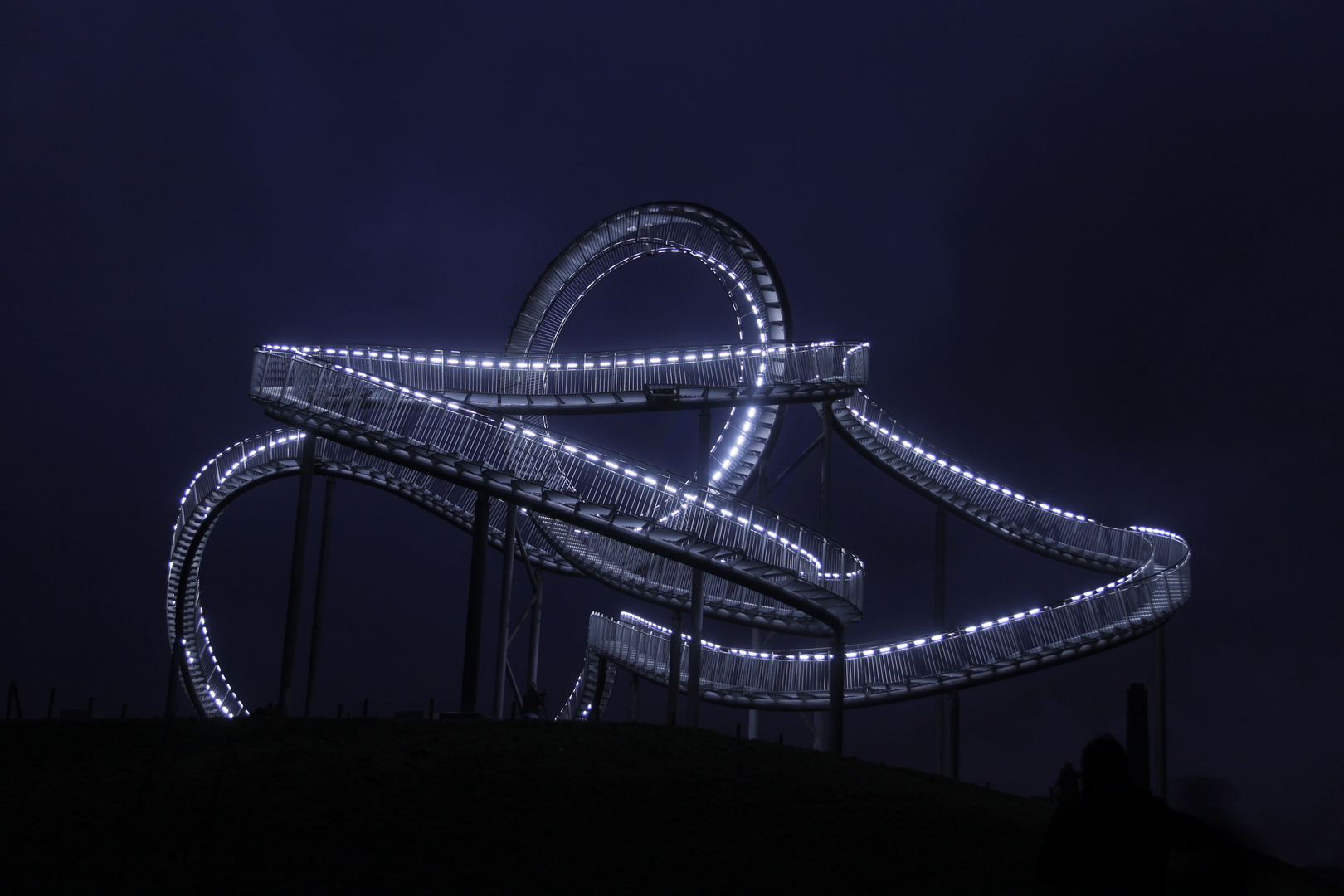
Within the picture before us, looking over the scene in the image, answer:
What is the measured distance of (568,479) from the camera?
850 inches

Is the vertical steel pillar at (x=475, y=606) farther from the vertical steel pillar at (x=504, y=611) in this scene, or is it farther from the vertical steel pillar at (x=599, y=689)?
the vertical steel pillar at (x=599, y=689)

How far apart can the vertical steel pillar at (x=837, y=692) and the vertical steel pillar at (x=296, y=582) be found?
904cm

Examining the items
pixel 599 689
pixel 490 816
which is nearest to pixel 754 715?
pixel 599 689

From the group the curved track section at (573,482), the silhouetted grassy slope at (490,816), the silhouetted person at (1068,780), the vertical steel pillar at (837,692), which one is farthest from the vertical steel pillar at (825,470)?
the silhouetted person at (1068,780)

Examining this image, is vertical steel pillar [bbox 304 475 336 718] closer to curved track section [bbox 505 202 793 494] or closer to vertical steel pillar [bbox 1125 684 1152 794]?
curved track section [bbox 505 202 793 494]

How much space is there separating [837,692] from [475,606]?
20.6ft

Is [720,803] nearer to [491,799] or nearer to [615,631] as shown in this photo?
[491,799]

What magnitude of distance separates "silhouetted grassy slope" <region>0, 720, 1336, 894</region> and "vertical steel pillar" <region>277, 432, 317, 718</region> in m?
3.73

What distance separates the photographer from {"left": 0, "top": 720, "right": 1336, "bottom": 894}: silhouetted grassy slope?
34.7 ft

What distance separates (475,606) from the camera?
2123cm

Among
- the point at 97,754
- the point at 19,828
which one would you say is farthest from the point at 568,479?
the point at 19,828

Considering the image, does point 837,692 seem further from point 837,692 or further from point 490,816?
point 490,816

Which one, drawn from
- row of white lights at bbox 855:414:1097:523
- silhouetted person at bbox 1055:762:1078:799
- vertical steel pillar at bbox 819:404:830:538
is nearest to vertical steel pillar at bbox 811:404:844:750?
vertical steel pillar at bbox 819:404:830:538

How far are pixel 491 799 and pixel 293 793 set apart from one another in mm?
2053
